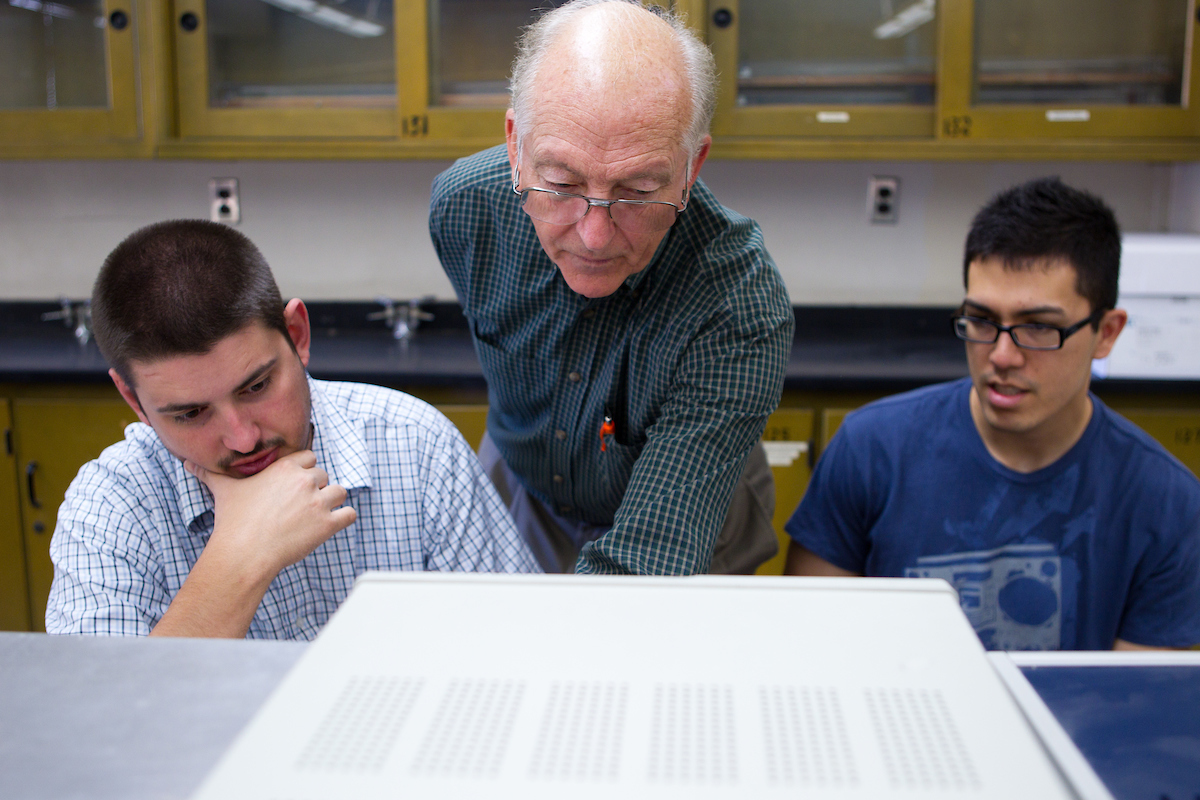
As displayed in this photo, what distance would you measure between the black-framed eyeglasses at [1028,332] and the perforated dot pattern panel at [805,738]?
1049 mm

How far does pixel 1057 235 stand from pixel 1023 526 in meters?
0.44

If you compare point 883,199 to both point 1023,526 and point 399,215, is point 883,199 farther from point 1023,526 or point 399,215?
point 1023,526

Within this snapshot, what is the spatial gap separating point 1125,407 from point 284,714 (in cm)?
230

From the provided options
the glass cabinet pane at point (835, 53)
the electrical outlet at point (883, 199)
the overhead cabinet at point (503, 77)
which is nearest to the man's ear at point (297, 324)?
the overhead cabinet at point (503, 77)

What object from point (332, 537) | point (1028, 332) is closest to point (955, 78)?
point (1028, 332)

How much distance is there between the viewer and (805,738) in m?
0.41

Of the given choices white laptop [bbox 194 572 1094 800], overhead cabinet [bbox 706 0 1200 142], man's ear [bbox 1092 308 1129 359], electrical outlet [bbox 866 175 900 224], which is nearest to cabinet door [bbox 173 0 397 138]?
overhead cabinet [bbox 706 0 1200 142]

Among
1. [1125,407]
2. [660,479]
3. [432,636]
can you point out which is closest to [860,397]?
[1125,407]

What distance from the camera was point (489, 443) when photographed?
69.0 inches

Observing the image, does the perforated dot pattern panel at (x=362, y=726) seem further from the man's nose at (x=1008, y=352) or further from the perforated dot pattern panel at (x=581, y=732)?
the man's nose at (x=1008, y=352)

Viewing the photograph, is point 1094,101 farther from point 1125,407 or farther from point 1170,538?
point 1170,538

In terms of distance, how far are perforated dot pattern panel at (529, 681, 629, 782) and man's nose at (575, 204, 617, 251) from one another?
0.64 metres

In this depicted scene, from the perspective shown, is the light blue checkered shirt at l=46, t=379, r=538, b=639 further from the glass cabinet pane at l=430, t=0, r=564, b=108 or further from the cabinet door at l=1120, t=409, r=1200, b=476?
the cabinet door at l=1120, t=409, r=1200, b=476

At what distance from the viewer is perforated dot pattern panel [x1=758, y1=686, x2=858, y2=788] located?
392 millimetres
